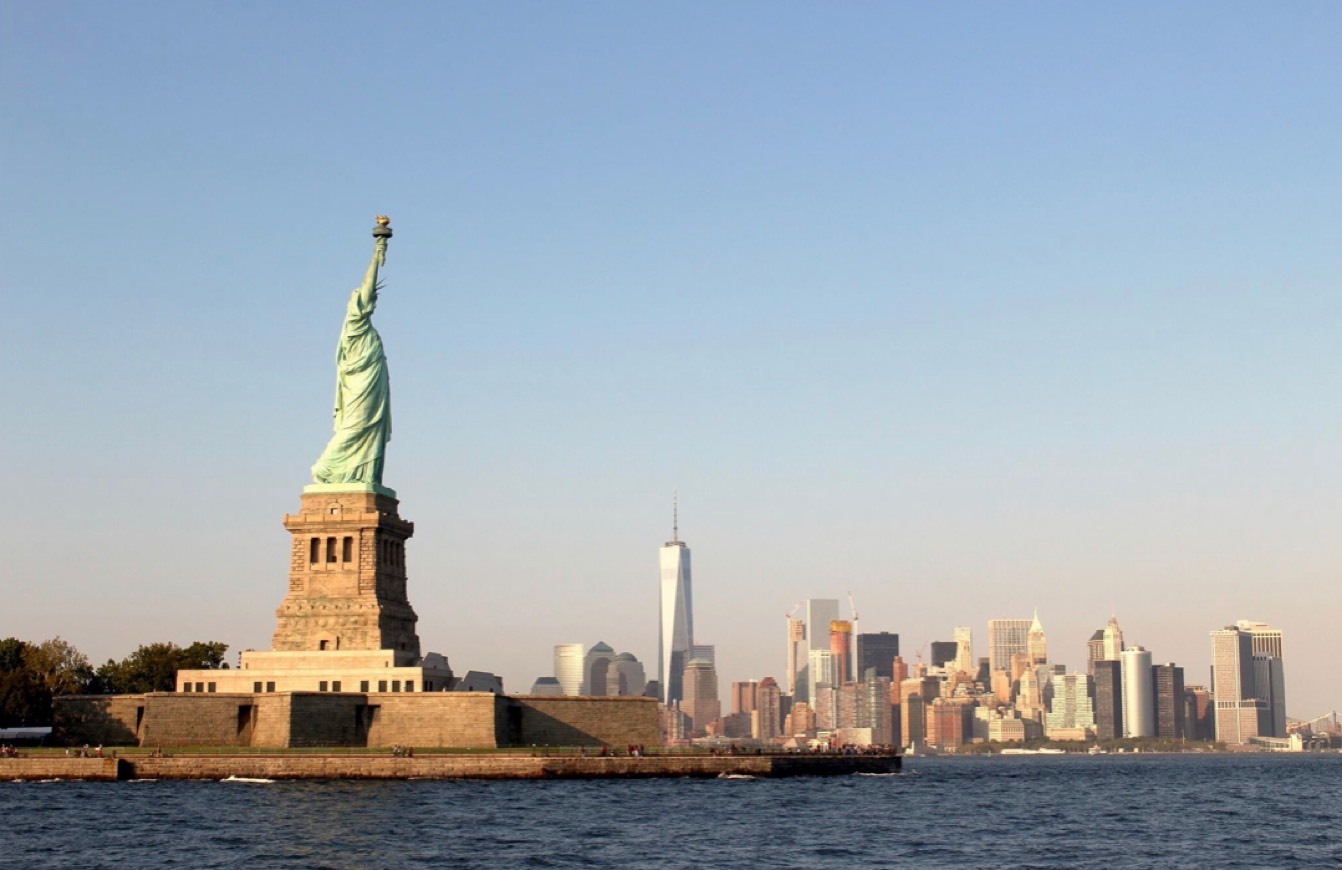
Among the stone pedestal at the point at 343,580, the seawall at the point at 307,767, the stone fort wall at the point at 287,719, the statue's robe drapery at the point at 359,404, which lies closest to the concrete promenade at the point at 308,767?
the seawall at the point at 307,767

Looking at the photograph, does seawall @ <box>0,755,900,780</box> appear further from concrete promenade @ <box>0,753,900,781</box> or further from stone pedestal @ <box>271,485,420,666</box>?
stone pedestal @ <box>271,485,420,666</box>

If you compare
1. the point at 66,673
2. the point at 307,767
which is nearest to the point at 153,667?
the point at 66,673

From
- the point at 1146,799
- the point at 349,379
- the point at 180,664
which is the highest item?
the point at 349,379

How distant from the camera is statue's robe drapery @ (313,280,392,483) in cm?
11531

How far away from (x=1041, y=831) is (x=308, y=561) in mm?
52497

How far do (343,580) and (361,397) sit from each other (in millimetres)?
13255

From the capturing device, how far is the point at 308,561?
11219 centimetres

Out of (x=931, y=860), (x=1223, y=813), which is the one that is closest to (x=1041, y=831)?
(x=931, y=860)

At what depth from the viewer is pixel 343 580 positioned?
112 metres

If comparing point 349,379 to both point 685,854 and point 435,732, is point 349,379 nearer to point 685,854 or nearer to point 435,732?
point 435,732

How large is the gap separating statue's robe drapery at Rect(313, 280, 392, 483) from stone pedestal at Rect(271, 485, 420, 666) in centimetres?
182

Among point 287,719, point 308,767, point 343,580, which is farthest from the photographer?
point 343,580

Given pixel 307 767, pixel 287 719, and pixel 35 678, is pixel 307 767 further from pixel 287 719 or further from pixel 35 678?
pixel 35 678

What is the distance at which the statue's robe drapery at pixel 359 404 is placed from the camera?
11531 cm
